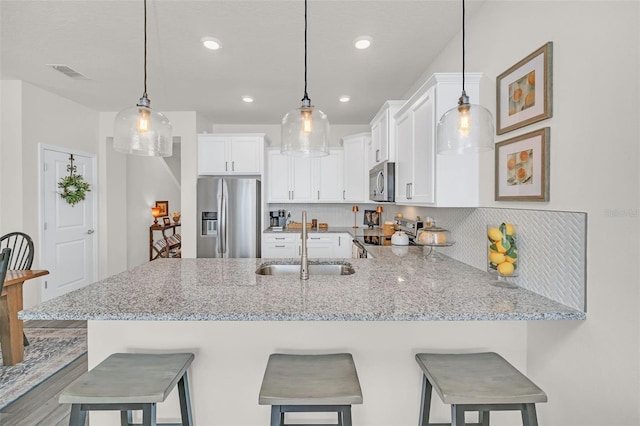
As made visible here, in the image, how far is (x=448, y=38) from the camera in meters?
2.56

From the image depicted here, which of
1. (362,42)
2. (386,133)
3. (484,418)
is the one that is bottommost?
(484,418)

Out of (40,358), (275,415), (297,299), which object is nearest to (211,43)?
(297,299)

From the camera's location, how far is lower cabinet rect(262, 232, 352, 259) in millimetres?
4488

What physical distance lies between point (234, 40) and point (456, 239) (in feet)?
7.56

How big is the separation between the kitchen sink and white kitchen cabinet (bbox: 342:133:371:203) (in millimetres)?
2476

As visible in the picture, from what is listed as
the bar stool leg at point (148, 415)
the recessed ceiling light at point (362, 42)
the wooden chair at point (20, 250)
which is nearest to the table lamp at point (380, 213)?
the recessed ceiling light at point (362, 42)

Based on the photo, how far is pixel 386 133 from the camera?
125 inches

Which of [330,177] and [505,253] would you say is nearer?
[505,253]

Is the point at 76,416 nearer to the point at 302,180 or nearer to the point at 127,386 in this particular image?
the point at 127,386

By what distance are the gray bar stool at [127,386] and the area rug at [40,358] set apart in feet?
5.07

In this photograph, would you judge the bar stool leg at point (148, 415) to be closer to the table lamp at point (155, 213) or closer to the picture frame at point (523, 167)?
the picture frame at point (523, 167)

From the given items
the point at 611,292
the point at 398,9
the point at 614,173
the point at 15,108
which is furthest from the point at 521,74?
the point at 15,108

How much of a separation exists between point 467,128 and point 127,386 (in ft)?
5.68

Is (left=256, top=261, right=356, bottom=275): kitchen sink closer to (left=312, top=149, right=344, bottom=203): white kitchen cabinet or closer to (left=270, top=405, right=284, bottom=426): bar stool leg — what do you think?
(left=270, top=405, right=284, bottom=426): bar stool leg
